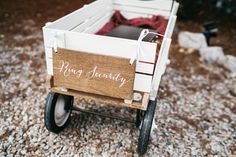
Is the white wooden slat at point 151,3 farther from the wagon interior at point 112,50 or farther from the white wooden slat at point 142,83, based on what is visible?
the white wooden slat at point 142,83

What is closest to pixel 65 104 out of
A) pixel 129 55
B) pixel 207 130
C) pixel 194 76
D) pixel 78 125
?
pixel 78 125

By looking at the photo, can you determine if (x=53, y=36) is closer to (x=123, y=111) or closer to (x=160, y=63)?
(x=160, y=63)

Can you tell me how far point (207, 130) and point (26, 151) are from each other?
2019mm

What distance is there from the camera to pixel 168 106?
3.59 metres

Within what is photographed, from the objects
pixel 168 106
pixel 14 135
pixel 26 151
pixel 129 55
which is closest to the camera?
pixel 129 55

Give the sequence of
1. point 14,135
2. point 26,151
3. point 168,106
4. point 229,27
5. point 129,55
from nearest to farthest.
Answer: point 129,55, point 26,151, point 14,135, point 168,106, point 229,27

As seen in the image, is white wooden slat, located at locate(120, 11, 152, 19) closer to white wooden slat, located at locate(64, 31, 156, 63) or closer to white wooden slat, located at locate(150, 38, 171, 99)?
white wooden slat, located at locate(150, 38, 171, 99)

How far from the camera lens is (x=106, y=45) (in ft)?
7.39

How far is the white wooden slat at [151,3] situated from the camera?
391 centimetres

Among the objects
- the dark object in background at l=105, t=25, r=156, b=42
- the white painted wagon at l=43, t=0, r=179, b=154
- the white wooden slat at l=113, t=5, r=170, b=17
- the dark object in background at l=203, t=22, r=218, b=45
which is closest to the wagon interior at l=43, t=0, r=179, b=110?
the white painted wagon at l=43, t=0, r=179, b=154

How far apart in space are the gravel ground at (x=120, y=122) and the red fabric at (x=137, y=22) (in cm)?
90

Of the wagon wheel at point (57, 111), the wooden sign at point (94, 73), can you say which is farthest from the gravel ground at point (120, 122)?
the wooden sign at point (94, 73)

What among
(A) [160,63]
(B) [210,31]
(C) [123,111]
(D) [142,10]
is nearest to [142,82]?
(A) [160,63]

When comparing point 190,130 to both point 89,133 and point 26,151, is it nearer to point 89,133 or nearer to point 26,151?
point 89,133
